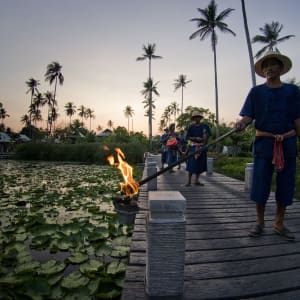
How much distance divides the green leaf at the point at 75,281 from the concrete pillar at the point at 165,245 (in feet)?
2.93

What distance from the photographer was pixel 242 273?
2.13 m

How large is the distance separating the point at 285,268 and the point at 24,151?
29.6 meters

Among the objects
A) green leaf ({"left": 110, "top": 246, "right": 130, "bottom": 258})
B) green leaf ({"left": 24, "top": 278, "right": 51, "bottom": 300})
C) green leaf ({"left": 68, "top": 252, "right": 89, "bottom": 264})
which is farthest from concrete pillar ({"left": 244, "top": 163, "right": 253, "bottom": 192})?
green leaf ({"left": 24, "top": 278, "right": 51, "bottom": 300})

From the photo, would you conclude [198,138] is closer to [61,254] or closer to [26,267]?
[61,254]

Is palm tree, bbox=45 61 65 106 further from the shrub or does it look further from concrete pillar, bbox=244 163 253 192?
concrete pillar, bbox=244 163 253 192

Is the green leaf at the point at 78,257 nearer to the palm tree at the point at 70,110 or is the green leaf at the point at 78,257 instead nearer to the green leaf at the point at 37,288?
the green leaf at the point at 37,288

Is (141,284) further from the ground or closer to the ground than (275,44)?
closer to the ground

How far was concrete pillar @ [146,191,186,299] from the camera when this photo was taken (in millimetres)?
1686

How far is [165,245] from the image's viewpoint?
1.70m

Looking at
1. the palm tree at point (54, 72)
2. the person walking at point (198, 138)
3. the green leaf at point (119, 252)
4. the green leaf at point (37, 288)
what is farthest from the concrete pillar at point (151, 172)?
the palm tree at point (54, 72)

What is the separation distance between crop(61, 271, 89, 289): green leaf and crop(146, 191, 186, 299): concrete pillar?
894 mm

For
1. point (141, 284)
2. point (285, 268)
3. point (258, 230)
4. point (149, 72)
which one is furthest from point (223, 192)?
point (149, 72)

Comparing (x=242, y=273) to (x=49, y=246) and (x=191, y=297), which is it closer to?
(x=191, y=297)

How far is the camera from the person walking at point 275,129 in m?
2.83
